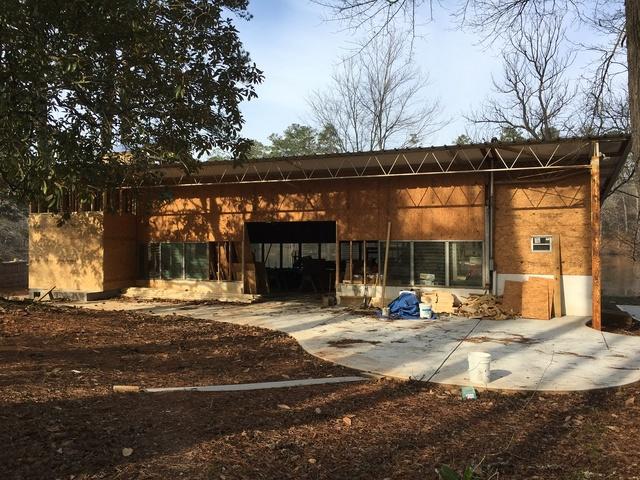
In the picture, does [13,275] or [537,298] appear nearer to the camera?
[537,298]

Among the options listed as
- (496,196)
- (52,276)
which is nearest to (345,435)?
(496,196)

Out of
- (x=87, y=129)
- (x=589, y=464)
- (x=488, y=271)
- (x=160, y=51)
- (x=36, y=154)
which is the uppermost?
(x=160, y=51)

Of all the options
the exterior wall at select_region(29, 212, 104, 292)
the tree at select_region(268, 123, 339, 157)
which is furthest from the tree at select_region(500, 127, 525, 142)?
the exterior wall at select_region(29, 212, 104, 292)

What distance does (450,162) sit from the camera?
45.7ft

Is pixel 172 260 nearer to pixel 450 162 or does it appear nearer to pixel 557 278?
pixel 450 162

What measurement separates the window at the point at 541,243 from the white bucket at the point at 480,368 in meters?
7.92

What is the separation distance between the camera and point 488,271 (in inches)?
546

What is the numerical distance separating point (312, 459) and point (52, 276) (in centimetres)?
1684

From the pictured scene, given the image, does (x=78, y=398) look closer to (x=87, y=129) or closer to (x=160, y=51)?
(x=87, y=129)

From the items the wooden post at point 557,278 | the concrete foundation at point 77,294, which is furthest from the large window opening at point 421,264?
the concrete foundation at point 77,294

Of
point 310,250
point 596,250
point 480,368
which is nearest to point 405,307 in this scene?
point 596,250

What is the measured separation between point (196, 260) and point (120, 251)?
2.79 meters

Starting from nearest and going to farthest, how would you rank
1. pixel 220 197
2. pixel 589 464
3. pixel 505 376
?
1. pixel 589 464
2. pixel 505 376
3. pixel 220 197

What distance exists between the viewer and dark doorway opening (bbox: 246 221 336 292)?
20141 mm
